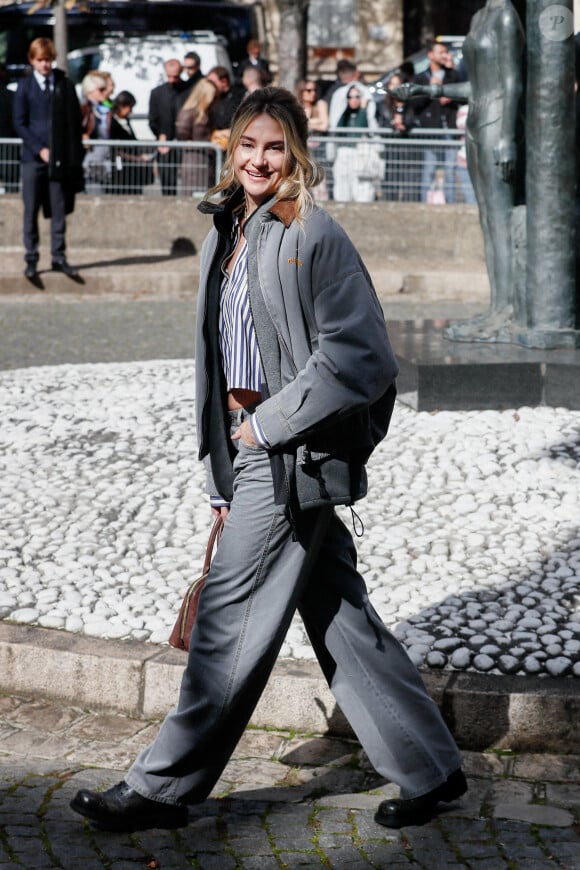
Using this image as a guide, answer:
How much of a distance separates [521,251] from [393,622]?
4.17 metres

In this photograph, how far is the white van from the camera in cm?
1923

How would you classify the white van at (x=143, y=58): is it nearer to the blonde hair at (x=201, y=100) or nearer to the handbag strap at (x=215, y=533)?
the blonde hair at (x=201, y=100)

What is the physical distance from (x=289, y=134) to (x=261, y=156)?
→ 87 mm

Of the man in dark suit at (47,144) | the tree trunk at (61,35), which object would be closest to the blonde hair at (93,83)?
the man in dark suit at (47,144)

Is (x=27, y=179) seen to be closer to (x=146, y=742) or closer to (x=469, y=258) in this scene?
(x=469, y=258)

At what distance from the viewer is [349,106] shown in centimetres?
1509

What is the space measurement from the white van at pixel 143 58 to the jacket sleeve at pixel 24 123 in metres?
5.70

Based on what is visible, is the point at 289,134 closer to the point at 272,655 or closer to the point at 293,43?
the point at 272,655

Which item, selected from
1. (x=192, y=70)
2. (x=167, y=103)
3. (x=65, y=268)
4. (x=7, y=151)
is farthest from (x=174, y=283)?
(x=192, y=70)

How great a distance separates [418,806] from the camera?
12.0 feet

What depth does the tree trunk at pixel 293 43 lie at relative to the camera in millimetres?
21766

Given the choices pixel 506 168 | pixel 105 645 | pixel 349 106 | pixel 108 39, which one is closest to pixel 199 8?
pixel 108 39

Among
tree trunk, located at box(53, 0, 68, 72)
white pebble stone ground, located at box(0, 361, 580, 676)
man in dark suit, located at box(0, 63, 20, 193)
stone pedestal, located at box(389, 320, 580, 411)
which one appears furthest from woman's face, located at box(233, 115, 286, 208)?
tree trunk, located at box(53, 0, 68, 72)

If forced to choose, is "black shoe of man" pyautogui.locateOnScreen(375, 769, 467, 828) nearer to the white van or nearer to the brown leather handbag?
the brown leather handbag
